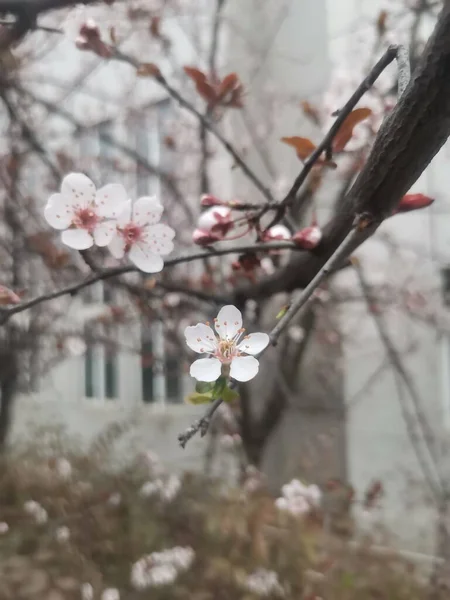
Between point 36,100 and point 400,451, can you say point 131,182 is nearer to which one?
point 36,100

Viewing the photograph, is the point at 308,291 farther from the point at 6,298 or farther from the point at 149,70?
the point at 149,70

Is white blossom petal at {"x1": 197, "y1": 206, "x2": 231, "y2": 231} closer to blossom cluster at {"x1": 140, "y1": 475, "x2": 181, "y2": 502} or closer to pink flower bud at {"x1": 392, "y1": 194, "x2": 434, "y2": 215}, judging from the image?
pink flower bud at {"x1": 392, "y1": 194, "x2": 434, "y2": 215}

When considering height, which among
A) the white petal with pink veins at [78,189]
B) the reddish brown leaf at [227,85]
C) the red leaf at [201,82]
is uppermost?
the reddish brown leaf at [227,85]

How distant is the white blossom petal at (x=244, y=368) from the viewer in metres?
0.33

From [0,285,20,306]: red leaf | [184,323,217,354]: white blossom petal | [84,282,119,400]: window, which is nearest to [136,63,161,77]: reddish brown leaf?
[0,285,20,306]: red leaf

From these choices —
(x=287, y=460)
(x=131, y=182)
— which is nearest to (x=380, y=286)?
(x=287, y=460)

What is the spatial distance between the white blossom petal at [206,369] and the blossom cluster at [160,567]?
0.96m

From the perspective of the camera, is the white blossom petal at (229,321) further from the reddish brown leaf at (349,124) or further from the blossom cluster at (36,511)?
the blossom cluster at (36,511)

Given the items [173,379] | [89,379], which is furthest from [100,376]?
[173,379]

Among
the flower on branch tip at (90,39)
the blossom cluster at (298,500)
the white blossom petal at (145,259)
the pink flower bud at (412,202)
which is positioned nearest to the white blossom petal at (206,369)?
the white blossom petal at (145,259)

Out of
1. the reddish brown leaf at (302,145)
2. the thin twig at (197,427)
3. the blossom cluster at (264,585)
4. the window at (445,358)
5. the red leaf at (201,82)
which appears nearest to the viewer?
the thin twig at (197,427)

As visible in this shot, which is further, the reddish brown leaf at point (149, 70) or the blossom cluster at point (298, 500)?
the blossom cluster at point (298, 500)

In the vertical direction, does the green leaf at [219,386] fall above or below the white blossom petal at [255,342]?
below

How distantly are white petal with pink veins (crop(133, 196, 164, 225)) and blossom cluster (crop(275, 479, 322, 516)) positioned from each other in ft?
3.16
